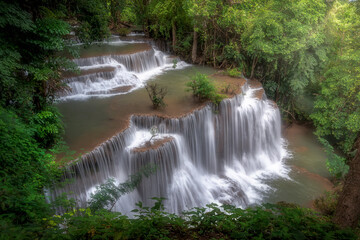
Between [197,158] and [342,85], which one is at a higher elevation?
[342,85]

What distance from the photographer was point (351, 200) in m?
4.39

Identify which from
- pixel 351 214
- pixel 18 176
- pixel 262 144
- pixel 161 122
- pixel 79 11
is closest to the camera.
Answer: pixel 18 176

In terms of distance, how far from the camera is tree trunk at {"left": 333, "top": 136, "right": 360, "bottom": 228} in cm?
430

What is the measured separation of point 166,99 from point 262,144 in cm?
545

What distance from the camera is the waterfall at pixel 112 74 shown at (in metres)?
11.1

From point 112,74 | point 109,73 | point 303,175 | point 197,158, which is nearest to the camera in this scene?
point 197,158

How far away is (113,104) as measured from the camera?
10.2m

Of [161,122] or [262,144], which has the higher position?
[161,122]

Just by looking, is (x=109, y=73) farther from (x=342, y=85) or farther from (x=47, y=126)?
(x=342, y=85)

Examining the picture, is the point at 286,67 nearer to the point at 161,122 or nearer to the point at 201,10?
the point at 201,10

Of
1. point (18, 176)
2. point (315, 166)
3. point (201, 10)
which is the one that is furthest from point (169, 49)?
point (18, 176)

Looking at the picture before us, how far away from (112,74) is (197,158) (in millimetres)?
5887

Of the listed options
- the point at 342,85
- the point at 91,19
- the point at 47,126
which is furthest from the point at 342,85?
the point at 47,126

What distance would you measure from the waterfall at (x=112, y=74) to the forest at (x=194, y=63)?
928 millimetres
